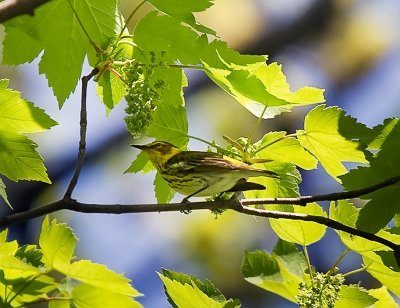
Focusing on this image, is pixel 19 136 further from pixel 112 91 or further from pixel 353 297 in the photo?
pixel 353 297

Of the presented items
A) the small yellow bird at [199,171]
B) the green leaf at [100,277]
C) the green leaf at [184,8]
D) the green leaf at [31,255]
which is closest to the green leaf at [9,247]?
the green leaf at [31,255]

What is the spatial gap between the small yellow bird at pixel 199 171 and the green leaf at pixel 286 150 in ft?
0.13

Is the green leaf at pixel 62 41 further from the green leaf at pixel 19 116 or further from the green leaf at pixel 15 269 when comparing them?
the green leaf at pixel 15 269

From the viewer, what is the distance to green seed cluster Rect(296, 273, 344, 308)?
1.04 meters

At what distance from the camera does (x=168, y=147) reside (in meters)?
1.29

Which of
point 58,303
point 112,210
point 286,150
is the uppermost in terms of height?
point 286,150

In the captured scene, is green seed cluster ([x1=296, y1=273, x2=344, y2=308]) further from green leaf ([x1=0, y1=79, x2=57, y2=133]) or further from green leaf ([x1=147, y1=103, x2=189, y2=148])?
green leaf ([x1=0, y1=79, x2=57, y2=133])

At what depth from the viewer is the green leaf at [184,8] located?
38.9 inches

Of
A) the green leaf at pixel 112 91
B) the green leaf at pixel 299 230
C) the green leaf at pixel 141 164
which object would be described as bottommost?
the green leaf at pixel 299 230

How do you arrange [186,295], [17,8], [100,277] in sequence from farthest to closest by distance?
[186,295] → [100,277] → [17,8]

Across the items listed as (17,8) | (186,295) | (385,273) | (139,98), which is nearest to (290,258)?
(385,273)

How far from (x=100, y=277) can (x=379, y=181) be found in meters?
0.38

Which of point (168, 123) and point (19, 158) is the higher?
point (168, 123)

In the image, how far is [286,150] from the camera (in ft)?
3.67
